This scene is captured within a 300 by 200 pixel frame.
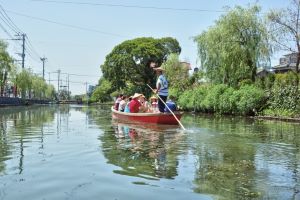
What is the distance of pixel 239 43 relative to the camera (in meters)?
31.9

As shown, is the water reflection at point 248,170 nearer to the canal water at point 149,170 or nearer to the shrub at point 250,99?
the canal water at point 149,170

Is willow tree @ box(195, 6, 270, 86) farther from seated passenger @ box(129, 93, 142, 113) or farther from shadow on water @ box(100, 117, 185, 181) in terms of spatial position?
shadow on water @ box(100, 117, 185, 181)

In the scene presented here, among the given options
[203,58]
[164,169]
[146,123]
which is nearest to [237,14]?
[203,58]

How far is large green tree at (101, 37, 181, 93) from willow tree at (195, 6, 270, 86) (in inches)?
1270

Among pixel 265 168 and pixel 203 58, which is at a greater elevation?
pixel 203 58

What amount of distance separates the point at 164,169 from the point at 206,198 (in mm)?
1763

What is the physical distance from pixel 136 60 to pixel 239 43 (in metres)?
36.6

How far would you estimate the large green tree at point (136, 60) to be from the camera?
215ft

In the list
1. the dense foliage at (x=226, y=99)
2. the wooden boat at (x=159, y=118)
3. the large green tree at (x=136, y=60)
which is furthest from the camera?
the large green tree at (x=136, y=60)

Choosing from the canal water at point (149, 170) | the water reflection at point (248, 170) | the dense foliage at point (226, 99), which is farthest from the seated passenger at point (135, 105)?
the dense foliage at point (226, 99)

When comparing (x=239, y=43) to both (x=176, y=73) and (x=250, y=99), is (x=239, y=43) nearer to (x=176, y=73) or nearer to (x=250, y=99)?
(x=250, y=99)

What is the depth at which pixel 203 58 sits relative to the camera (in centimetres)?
3584

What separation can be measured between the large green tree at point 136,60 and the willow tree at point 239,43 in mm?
32247

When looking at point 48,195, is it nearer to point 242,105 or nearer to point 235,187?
point 235,187
